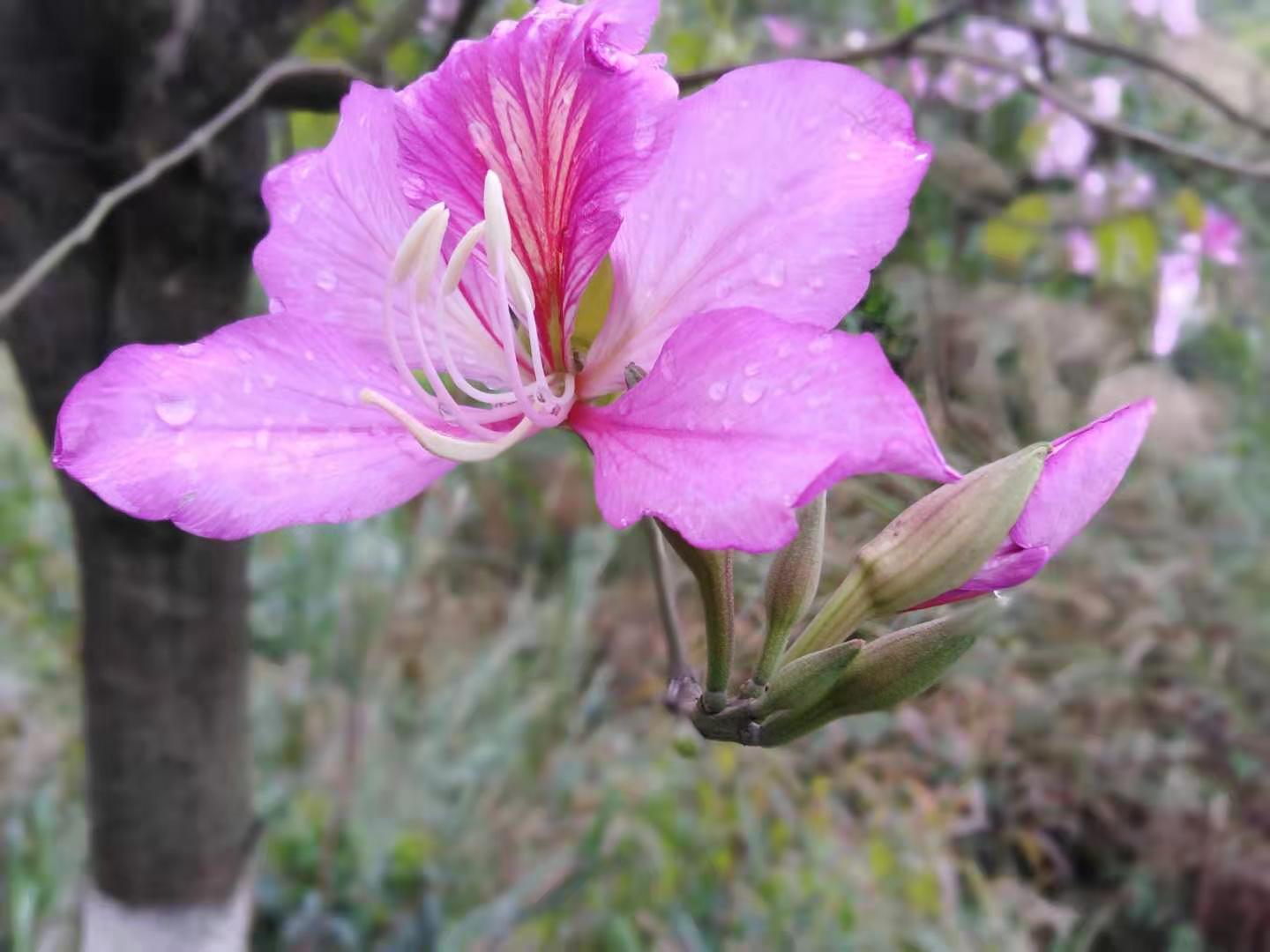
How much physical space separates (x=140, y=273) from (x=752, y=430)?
681 millimetres

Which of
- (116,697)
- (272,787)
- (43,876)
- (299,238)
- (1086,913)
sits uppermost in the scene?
(299,238)

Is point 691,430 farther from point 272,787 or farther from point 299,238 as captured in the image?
point 272,787

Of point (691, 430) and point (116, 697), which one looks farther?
point (116, 697)

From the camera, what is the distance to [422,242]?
39 cm

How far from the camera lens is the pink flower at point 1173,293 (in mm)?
1027

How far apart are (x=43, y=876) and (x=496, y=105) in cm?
210

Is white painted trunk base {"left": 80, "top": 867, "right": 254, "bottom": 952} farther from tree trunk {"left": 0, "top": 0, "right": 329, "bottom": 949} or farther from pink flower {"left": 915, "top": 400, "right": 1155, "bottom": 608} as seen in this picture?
pink flower {"left": 915, "top": 400, "right": 1155, "bottom": 608}

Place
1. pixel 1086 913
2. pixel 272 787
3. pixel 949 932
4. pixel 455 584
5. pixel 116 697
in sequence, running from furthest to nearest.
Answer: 1. pixel 455 584
2. pixel 1086 913
3. pixel 272 787
4. pixel 949 932
5. pixel 116 697

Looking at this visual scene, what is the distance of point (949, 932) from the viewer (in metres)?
2.01

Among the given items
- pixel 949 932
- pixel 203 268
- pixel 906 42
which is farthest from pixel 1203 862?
pixel 203 268

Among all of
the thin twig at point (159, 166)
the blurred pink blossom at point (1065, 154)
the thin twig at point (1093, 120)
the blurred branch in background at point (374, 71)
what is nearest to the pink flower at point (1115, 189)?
the blurred pink blossom at point (1065, 154)

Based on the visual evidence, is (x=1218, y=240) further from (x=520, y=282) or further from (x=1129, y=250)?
(x=520, y=282)

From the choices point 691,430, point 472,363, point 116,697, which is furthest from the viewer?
point 116,697

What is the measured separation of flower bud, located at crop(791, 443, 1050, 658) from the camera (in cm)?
35
